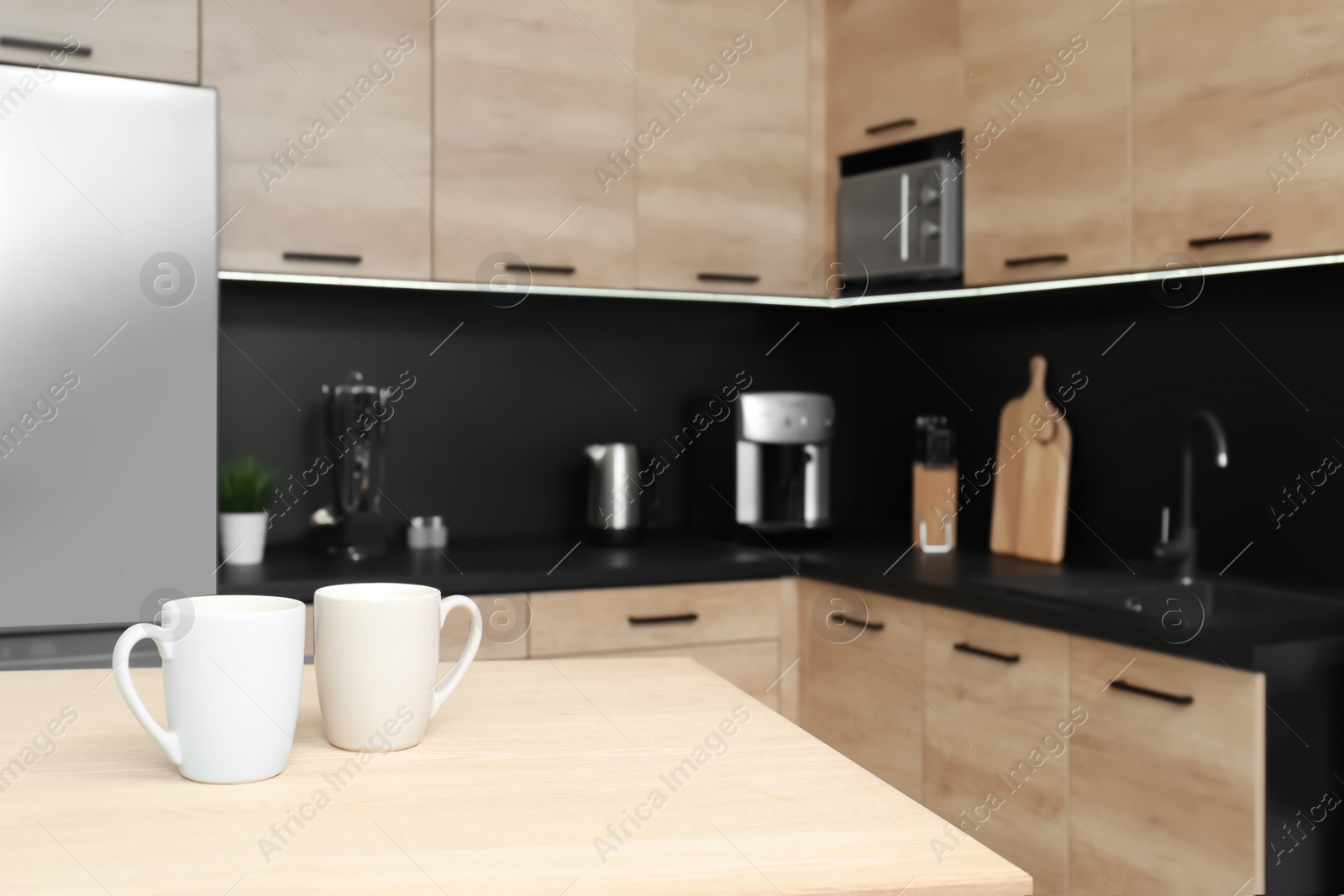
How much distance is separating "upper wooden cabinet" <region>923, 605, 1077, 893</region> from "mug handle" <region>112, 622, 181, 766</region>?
1538 millimetres

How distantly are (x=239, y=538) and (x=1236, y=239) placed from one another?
2015 mm

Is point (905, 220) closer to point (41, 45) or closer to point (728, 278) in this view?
point (728, 278)

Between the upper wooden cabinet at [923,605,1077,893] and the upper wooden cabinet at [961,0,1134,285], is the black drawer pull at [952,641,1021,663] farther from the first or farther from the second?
the upper wooden cabinet at [961,0,1134,285]

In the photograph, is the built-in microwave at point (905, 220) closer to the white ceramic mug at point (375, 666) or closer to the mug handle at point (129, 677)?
the white ceramic mug at point (375, 666)

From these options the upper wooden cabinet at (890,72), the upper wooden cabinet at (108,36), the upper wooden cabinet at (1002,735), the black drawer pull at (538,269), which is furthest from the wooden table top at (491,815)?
the upper wooden cabinet at (890,72)

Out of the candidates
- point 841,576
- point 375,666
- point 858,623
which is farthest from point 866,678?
point 375,666

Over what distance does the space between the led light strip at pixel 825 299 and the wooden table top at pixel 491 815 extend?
1.50m

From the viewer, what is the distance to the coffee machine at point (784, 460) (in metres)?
2.66

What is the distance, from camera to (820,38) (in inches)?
112

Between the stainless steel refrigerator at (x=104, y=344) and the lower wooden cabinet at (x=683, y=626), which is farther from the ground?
the stainless steel refrigerator at (x=104, y=344)

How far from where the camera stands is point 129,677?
0.75 metres

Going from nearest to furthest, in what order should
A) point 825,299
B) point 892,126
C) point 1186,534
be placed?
1. point 1186,534
2. point 892,126
3. point 825,299

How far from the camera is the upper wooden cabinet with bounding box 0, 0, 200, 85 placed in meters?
2.02

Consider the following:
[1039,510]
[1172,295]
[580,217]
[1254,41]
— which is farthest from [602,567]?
[1254,41]
